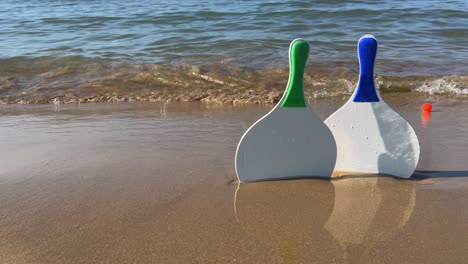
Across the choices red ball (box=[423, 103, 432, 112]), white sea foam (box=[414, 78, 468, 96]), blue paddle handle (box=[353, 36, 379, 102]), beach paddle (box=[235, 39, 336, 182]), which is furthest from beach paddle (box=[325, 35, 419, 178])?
white sea foam (box=[414, 78, 468, 96])

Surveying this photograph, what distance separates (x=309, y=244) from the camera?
5.90 ft

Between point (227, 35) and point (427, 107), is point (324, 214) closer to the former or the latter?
point (427, 107)

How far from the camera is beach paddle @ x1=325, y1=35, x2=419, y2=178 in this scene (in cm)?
242

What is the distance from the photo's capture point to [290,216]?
2.03 meters

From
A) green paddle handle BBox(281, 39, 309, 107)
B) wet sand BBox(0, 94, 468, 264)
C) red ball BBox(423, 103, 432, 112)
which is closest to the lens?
wet sand BBox(0, 94, 468, 264)

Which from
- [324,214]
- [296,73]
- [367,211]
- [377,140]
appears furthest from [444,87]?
[324,214]

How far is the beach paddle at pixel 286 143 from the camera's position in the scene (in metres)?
2.33

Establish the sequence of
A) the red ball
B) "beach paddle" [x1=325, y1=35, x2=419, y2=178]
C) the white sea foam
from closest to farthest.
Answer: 1. "beach paddle" [x1=325, y1=35, x2=419, y2=178]
2. the red ball
3. the white sea foam

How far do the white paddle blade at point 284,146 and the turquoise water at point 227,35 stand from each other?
274cm

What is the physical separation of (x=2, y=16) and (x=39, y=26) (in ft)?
6.50

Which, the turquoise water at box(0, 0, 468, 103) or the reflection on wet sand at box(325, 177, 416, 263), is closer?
the reflection on wet sand at box(325, 177, 416, 263)

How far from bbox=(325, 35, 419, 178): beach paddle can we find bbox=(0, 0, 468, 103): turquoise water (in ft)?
8.11

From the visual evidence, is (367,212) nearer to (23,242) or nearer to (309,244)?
(309,244)

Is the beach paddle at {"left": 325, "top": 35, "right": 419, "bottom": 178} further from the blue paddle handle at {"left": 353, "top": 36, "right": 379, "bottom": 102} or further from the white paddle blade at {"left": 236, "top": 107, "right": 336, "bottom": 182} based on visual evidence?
the white paddle blade at {"left": 236, "top": 107, "right": 336, "bottom": 182}
